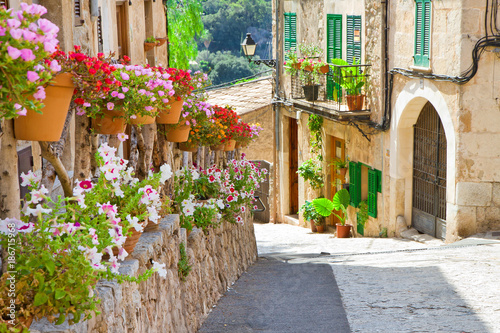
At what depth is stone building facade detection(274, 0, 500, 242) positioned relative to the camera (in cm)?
1153

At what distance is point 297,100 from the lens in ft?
58.2

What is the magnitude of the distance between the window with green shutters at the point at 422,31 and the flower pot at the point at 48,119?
10.1 m

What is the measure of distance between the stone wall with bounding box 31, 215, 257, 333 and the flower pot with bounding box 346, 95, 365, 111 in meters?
6.85

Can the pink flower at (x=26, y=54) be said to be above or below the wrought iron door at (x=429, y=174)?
above

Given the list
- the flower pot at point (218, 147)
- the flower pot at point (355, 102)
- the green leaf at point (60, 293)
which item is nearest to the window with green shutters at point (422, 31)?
the flower pot at point (355, 102)

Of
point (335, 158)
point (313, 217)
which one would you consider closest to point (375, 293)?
point (335, 158)

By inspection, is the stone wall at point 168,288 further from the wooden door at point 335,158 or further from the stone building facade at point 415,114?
the wooden door at point 335,158

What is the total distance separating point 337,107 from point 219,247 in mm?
8162

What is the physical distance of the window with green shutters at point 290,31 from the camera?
64.7 ft

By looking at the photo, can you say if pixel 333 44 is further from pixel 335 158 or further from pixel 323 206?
pixel 323 206

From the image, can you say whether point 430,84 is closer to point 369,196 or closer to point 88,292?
point 369,196

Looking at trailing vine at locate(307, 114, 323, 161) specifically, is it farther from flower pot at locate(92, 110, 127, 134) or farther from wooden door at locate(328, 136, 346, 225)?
flower pot at locate(92, 110, 127, 134)

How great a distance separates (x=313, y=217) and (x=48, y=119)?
595 inches

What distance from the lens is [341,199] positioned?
55.1 ft
